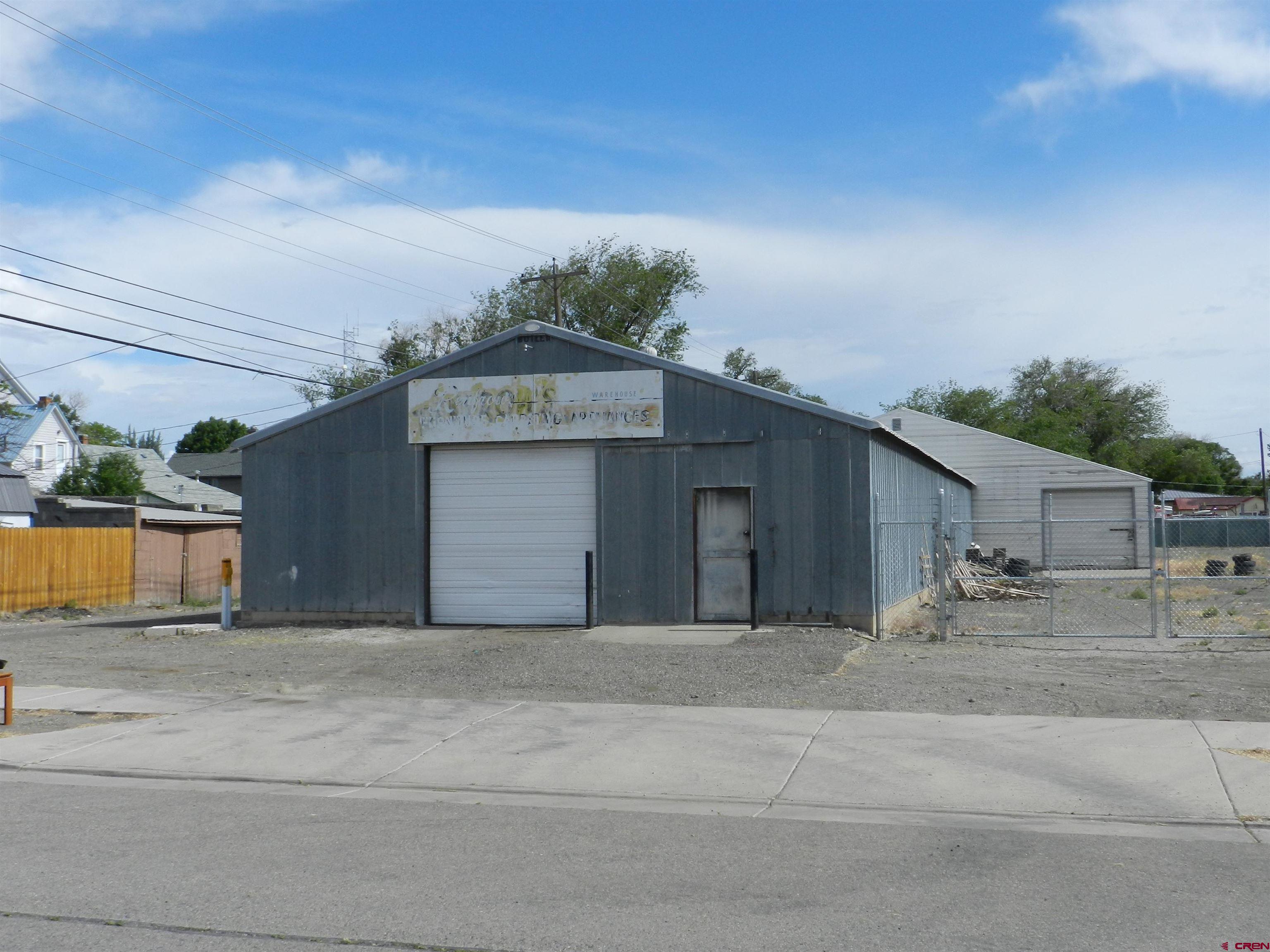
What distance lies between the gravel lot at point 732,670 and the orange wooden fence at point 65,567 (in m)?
8.92

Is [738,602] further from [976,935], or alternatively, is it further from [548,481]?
[976,935]

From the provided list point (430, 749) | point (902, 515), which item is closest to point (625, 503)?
point (902, 515)

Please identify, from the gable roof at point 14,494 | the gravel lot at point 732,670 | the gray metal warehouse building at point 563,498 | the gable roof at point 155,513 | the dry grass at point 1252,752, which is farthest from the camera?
the gable roof at point 155,513

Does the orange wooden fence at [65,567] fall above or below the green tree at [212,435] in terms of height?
below

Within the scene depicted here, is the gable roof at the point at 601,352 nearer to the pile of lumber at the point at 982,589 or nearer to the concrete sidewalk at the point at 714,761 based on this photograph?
the pile of lumber at the point at 982,589

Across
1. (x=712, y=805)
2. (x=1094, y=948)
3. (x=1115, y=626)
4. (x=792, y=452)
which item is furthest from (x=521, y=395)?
(x=1094, y=948)

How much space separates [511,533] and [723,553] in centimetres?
377

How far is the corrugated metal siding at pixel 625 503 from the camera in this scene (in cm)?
1742

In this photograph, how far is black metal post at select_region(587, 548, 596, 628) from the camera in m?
18.3

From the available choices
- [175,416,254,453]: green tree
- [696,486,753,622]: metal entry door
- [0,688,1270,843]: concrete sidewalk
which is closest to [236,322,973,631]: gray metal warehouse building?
[696,486,753,622]: metal entry door

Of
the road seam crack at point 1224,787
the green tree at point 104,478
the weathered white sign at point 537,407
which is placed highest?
the green tree at point 104,478

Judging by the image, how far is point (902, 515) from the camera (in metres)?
21.4

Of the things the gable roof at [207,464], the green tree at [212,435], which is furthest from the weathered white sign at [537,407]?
the green tree at [212,435]

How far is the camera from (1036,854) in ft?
21.3
